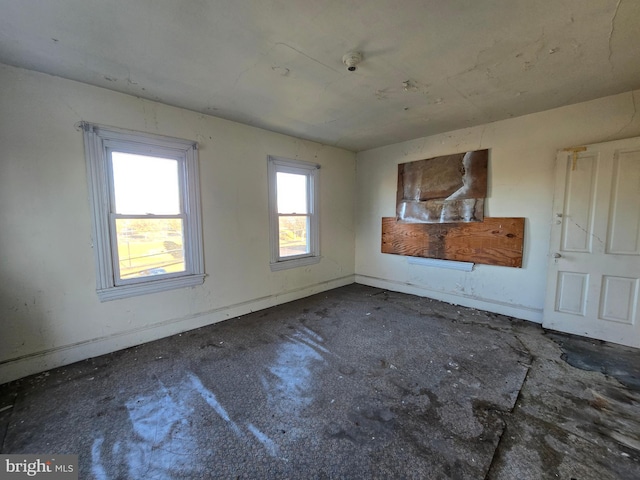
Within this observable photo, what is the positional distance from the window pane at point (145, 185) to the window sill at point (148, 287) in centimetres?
74

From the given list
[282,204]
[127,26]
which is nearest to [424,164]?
[282,204]

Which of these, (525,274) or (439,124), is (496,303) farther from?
(439,124)

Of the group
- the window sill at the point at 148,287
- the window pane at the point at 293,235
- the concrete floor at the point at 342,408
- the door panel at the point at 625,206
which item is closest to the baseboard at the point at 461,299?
the concrete floor at the point at 342,408

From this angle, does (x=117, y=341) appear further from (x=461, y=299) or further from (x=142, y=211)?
(x=461, y=299)

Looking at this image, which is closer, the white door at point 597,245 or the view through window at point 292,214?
the white door at point 597,245

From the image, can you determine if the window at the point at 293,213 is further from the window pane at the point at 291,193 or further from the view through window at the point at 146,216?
the view through window at the point at 146,216

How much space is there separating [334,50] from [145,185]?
2.26m

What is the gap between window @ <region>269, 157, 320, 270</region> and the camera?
3760 millimetres

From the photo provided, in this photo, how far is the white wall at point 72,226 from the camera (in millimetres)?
2080

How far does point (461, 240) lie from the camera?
3707 millimetres

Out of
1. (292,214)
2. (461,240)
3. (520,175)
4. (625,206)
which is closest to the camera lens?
(625,206)

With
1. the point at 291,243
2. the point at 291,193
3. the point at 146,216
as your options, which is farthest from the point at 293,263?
the point at 146,216

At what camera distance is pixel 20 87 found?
2061mm

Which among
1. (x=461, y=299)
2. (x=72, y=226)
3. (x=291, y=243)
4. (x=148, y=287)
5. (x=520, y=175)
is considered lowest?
(x=461, y=299)
